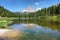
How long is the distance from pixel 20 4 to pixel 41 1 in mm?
4967

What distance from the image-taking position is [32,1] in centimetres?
3897

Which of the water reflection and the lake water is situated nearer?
the water reflection

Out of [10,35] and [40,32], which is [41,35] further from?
[10,35]

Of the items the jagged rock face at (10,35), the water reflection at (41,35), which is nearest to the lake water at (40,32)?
the water reflection at (41,35)

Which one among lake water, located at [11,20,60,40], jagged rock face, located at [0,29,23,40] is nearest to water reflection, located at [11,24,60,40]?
lake water, located at [11,20,60,40]

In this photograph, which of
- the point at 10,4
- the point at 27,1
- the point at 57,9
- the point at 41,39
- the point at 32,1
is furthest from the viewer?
the point at 57,9

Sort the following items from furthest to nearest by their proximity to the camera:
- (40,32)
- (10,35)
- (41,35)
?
(40,32) → (10,35) → (41,35)

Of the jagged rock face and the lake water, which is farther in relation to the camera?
the lake water

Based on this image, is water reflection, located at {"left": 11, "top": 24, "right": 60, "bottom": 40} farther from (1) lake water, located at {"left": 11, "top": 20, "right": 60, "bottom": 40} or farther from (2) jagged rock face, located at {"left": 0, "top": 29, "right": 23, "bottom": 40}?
(2) jagged rock face, located at {"left": 0, "top": 29, "right": 23, "bottom": 40}

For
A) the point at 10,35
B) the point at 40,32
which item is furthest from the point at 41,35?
the point at 10,35

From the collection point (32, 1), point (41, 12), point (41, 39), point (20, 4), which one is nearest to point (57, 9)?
point (41, 12)

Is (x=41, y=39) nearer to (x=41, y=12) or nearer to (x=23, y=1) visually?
(x=23, y=1)

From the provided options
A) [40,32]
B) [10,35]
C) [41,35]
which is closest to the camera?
[41,35]

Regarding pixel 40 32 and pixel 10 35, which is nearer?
pixel 10 35
